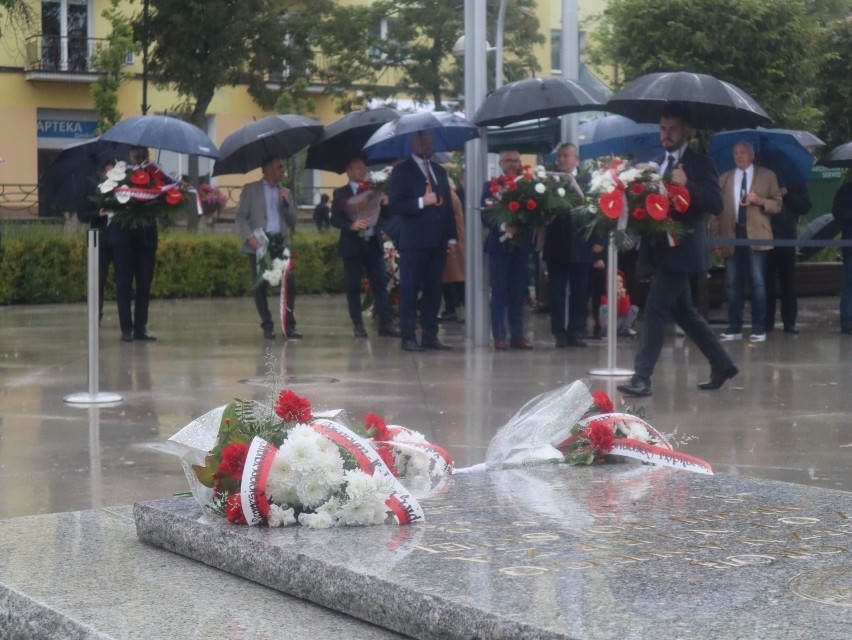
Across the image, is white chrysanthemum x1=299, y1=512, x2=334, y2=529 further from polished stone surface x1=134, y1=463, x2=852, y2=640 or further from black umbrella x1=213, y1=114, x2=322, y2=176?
black umbrella x1=213, y1=114, x2=322, y2=176

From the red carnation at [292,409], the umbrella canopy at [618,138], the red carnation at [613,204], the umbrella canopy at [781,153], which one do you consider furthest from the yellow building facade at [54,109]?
the red carnation at [292,409]

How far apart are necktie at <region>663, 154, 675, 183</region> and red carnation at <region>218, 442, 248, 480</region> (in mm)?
6269

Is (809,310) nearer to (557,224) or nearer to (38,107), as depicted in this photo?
(557,224)

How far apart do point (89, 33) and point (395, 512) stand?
26121 millimetres

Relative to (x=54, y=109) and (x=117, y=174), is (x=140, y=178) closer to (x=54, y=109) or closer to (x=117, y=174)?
(x=117, y=174)

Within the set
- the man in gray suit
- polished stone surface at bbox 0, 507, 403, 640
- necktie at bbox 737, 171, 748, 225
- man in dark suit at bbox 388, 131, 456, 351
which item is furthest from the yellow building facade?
polished stone surface at bbox 0, 507, 403, 640

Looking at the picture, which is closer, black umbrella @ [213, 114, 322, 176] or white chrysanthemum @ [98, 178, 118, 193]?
→ white chrysanthemum @ [98, 178, 118, 193]

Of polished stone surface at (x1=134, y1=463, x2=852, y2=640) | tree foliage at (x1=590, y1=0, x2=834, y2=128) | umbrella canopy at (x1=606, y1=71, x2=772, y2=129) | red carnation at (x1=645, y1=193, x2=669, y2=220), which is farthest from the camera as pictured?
tree foliage at (x1=590, y1=0, x2=834, y2=128)

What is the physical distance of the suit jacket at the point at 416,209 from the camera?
13750mm

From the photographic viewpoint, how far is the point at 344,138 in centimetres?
1595

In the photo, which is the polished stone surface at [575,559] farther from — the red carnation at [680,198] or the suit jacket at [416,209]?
the suit jacket at [416,209]

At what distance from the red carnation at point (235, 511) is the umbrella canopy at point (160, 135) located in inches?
381

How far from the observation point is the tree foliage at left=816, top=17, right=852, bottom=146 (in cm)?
2081

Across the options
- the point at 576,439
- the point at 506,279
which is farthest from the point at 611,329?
the point at 576,439
